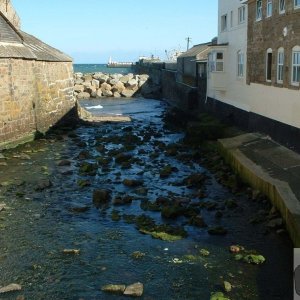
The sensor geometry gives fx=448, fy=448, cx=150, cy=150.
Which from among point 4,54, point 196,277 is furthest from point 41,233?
point 4,54

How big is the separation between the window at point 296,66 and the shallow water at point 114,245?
5.03m

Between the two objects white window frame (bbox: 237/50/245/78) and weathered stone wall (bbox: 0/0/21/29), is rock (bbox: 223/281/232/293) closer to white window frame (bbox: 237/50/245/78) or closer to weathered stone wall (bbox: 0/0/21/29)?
white window frame (bbox: 237/50/245/78)

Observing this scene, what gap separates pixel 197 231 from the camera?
1224 cm

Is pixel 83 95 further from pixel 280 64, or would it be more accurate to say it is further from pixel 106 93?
pixel 280 64

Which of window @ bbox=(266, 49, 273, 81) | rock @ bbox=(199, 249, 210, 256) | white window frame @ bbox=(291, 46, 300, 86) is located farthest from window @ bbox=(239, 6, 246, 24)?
rock @ bbox=(199, 249, 210, 256)

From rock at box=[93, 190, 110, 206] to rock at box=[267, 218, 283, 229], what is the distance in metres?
5.42

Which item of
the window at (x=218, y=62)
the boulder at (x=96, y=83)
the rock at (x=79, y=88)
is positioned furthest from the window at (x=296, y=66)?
the boulder at (x=96, y=83)

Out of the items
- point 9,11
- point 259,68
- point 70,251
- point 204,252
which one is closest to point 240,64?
point 259,68

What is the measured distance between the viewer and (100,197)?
14.9 meters

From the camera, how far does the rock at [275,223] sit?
12.1m

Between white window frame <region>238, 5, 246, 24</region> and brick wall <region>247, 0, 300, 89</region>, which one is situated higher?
white window frame <region>238, 5, 246, 24</region>

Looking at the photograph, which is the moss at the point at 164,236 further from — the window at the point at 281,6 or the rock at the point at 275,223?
the window at the point at 281,6

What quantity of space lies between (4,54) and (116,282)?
54.2 feet

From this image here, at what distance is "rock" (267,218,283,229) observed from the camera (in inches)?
476
